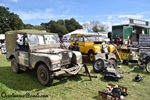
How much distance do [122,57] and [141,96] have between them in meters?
5.41

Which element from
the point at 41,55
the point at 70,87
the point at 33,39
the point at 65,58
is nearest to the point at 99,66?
the point at 65,58

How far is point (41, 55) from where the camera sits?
5.08 meters

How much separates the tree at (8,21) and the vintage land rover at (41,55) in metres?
43.3

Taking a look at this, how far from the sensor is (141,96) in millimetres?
4391

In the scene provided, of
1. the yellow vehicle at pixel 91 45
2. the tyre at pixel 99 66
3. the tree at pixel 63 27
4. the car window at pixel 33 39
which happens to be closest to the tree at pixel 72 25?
the tree at pixel 63 27

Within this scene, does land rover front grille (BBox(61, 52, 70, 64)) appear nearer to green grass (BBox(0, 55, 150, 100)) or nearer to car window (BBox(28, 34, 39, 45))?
green grass (BBox(0, 55, 150, 100))

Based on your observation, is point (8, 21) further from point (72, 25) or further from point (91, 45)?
point (91, 45)

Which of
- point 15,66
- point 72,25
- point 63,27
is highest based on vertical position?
point 72,25

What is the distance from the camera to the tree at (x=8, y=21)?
45862 millimetres

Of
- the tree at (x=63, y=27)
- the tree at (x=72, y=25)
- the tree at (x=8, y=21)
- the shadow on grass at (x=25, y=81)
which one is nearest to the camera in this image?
the shadow on grass at (x=25, y=81)

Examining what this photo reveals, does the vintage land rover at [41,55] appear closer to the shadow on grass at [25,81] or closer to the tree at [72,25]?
the shadow on grass at [25,81]

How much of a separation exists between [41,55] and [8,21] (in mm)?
49158

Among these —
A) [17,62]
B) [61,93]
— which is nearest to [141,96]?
[61,93]

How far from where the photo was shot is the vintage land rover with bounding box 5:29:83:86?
495 centimetres
